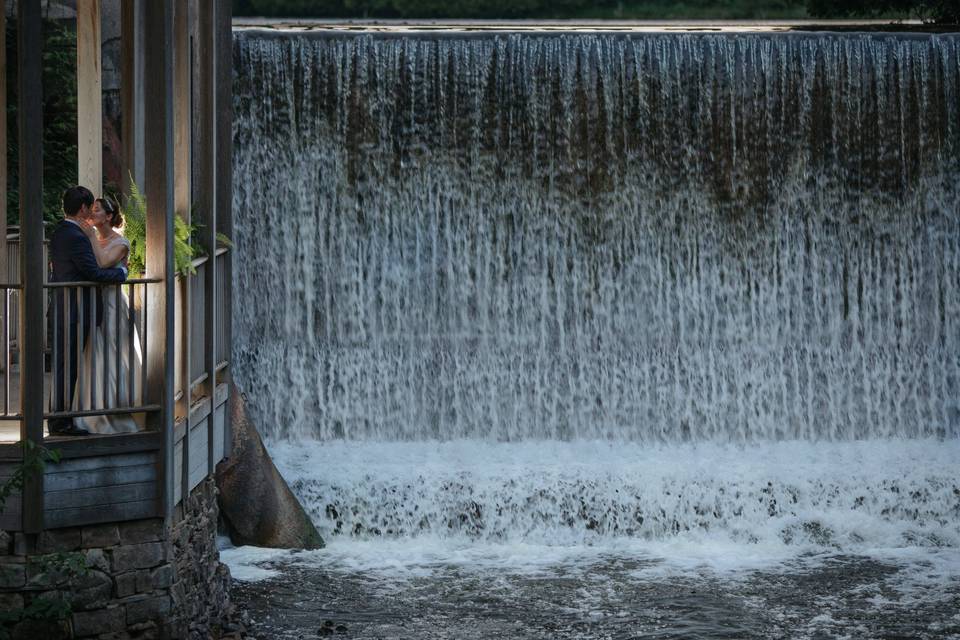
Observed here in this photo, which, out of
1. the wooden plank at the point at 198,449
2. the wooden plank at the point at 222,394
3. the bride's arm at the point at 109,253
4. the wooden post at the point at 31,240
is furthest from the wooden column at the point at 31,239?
the wooden plank at the point at 222,394

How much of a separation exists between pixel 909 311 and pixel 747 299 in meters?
1.87

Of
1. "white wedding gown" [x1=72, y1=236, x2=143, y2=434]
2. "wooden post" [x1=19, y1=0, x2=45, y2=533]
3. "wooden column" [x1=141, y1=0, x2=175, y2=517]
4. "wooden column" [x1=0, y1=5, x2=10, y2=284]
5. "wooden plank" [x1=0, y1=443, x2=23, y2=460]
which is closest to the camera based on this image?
"wooden post" [x1=19, y1=0, x2=45, y2=533]

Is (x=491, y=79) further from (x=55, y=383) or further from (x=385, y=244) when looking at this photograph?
(x=55, y=383)

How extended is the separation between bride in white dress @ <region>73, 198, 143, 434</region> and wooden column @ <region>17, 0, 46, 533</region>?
40 centimetres

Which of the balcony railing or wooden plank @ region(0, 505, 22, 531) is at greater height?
the balcony railing

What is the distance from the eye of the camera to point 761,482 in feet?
52.1

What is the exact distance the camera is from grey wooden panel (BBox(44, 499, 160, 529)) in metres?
9.67

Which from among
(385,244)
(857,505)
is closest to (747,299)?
(857,505)

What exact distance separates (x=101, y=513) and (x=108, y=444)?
441 mm

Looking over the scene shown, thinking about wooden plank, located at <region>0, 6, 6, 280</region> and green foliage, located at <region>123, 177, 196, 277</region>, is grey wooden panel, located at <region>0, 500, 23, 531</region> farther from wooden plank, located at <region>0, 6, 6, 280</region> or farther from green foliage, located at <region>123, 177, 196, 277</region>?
wooden plank, located at <region>0, 6, 6, 280</region>

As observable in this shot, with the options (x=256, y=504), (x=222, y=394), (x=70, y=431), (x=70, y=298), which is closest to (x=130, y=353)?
(x=70, y=298)

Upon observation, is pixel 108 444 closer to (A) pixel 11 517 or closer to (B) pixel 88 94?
(A) pixel 11 517

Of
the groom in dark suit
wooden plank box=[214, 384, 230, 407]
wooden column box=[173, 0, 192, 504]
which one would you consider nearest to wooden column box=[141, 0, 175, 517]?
the groom in dark suit

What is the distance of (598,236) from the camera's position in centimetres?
1739
